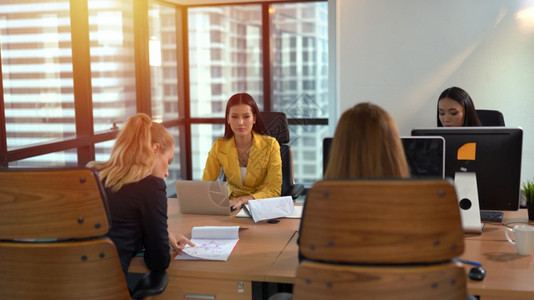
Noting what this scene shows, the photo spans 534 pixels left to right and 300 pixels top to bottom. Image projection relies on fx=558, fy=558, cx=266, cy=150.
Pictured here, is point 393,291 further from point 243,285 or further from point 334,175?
point 243,285

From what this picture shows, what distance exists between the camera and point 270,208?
282cm

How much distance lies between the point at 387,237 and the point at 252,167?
2.15 metres

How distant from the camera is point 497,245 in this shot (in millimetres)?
2342

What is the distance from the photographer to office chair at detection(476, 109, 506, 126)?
407 centimetres

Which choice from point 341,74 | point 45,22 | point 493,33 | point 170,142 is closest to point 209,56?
point 341,74

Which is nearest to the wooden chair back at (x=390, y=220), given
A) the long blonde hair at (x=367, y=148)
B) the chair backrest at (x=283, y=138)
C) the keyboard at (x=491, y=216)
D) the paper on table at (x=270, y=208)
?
the long blonde hair at (x=367, y=148)

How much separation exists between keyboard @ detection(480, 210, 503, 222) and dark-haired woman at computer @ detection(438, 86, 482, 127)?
1041 millimetres

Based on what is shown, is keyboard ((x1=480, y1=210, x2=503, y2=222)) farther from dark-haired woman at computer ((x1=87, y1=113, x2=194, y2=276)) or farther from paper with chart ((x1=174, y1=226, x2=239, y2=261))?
dark-haired woman at computer ((x1=87, y1=113, x2=194, y2=276))

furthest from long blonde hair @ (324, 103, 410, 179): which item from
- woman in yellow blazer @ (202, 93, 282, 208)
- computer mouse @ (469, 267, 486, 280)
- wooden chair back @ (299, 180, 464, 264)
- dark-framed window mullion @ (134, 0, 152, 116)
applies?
dark-framed window mullion @ (134, 0, 152, 116)

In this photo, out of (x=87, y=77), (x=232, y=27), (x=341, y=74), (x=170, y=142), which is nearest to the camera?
(x=170, y=142)

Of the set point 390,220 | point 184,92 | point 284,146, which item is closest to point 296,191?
point 284,146

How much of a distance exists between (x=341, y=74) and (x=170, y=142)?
298 centimetres

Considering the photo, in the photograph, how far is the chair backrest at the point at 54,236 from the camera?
1.62 m

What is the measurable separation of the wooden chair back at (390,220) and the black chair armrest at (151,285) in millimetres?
787
